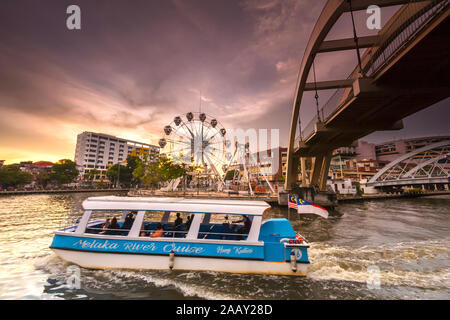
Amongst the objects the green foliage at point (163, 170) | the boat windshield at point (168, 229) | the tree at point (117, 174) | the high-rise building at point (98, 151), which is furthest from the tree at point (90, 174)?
the boat windshield at point (168, 229)

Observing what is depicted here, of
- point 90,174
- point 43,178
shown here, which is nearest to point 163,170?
point 43,178

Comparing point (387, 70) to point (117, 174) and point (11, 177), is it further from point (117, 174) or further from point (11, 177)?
point (117, 174)

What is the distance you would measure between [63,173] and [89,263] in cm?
7660

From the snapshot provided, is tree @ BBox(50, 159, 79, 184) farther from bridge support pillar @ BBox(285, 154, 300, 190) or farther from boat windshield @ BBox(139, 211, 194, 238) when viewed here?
boat windshield @ BBox(139, 211, 194, 238)

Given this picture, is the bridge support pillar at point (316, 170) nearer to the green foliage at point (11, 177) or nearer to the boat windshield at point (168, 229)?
the boat windshield at point (168, 229)

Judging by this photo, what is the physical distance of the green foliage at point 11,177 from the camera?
50.1 metres

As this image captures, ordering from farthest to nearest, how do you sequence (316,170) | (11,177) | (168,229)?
(11,177)
(316,170)
(168,229)

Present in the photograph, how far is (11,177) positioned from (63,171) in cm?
1431

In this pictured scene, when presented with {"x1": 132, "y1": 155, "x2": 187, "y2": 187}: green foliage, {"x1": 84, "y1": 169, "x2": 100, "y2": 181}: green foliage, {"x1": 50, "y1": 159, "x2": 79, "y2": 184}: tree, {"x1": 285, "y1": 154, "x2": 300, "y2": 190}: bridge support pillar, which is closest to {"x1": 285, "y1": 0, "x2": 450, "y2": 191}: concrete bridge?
{"x1": 285, "y1": 154, "x2": 300, "y2": 190}: bridge support pillar

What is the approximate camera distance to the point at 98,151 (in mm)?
98250

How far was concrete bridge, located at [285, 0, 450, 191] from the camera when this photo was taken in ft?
29.4

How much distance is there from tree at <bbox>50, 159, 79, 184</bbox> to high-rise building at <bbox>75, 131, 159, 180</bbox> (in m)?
23.8

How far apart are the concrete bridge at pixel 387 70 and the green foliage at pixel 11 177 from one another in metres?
73.1
